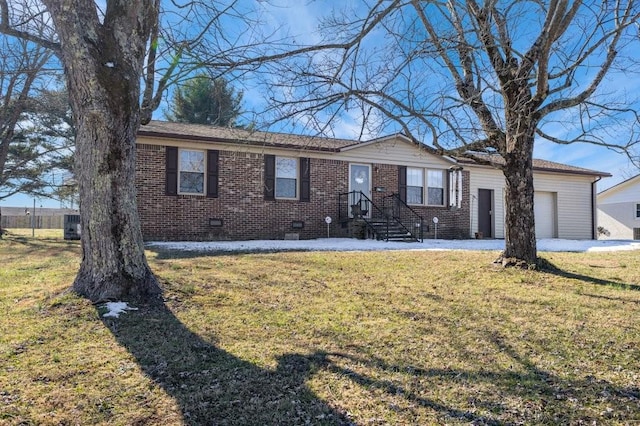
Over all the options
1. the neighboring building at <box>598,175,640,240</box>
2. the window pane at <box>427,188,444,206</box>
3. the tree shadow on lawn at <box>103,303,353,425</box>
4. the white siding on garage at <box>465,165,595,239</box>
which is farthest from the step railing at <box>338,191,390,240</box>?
the neighboring building at <box>598,175,640,240</box>

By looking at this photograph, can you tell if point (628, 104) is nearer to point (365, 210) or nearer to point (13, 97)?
point (365, 210)

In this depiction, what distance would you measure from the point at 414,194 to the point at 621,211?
16.2 m

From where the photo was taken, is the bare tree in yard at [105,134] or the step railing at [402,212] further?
the step railing at [402,212]

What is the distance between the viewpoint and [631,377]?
2.97 m

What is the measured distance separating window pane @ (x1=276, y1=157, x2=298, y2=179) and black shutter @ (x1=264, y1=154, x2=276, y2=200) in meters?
0.20

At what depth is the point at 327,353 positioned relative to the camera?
3.36m

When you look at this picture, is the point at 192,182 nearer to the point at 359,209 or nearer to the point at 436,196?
the point at 359,209

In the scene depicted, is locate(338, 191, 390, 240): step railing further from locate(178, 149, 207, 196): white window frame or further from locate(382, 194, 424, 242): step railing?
locate(178, 149, 207, 196): white window frame

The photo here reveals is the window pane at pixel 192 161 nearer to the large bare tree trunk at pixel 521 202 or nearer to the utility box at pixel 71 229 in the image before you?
the utility box at pixel 71 229

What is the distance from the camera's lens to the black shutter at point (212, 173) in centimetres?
1236

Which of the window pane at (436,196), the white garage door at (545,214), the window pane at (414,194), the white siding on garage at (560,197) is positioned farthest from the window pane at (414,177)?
the white garage door at (545,214)

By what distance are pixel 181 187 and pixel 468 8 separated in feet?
29.4

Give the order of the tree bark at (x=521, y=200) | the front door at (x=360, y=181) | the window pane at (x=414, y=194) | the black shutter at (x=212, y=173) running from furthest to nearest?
the window pane at (x=414, y=194) < the front door at (x=360, y=181) < the black shutter at (x=212, y=173) < the tree bark at (x=521, y=200)

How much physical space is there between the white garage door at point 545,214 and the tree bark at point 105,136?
655 inches
